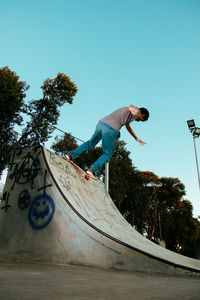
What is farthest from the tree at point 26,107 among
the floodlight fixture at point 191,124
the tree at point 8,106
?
the floodlight fixture at point 191,124

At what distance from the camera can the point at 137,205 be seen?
26.0m

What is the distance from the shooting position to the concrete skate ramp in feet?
11.3

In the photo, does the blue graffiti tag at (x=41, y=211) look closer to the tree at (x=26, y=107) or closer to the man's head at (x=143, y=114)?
the man's head at (x=143, y=114)

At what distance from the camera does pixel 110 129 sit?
18.7 ft

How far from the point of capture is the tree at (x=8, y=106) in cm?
1556

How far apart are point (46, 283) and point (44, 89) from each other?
18.8 metres

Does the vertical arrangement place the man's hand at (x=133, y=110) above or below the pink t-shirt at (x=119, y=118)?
above

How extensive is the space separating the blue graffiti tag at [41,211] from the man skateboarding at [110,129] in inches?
70.7

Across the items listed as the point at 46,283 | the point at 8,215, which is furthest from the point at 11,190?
the point at 46,283

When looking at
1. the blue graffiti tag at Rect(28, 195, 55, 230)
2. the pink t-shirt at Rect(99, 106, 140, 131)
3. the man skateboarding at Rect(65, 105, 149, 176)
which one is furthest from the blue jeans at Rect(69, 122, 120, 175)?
the blue graffiti tag at Rect(28, 195, 55, 230)

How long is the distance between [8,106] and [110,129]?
1251cm

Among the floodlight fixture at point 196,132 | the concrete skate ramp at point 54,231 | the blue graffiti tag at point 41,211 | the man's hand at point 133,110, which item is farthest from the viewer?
the floodlight fixture at point 196,132

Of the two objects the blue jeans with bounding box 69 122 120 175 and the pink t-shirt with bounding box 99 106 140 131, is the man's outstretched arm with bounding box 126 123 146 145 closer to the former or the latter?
the pink t-shirt with bounding box 99 106 140 131

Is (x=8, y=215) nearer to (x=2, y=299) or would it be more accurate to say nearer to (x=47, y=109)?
(x=2, y=299)
